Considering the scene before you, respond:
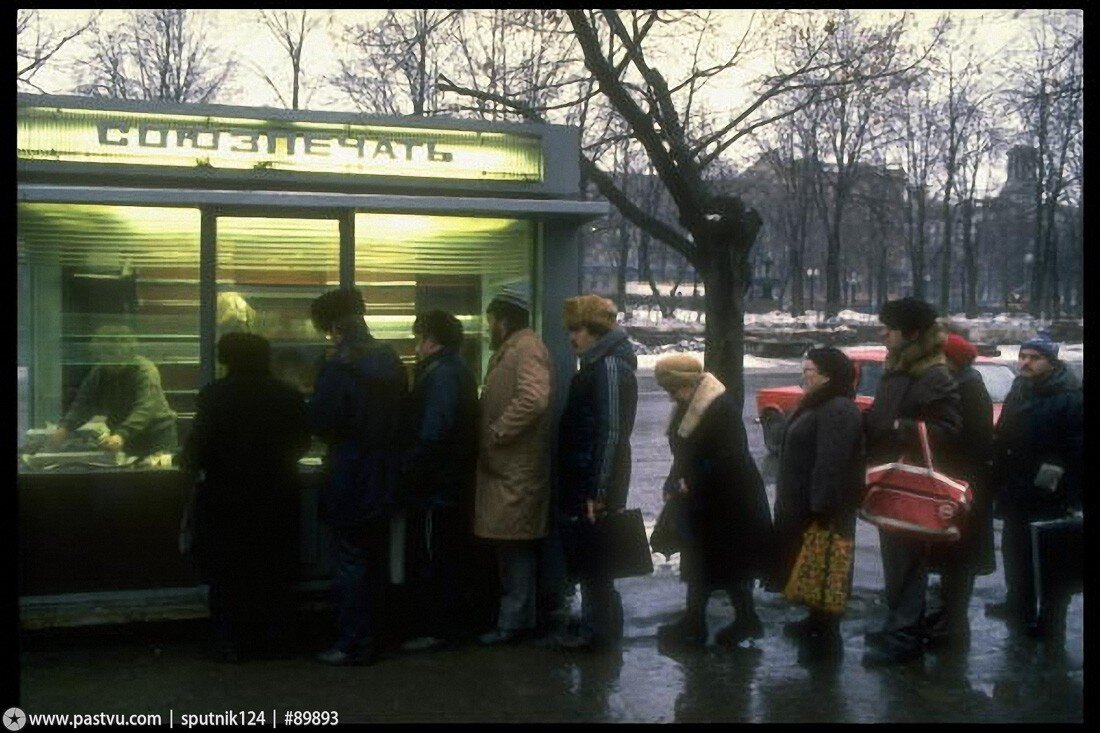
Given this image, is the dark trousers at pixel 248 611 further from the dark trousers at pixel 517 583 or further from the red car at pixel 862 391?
the red car at pixel 862 391

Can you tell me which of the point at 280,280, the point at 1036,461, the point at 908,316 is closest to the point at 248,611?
the point at 280,280

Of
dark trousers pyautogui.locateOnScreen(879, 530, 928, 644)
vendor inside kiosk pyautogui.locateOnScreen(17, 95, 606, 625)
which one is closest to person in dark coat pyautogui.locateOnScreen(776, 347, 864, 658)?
dark trousers pyautogui.locateOnScreen(879, 530, 928, 644)

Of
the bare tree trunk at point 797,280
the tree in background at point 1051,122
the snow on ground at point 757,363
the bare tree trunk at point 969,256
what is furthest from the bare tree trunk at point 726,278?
the bare tree trunk at point 969,256

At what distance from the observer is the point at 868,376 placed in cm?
1434

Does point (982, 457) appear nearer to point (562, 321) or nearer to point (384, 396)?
point (562, 321)

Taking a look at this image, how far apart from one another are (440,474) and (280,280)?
1.54 metres

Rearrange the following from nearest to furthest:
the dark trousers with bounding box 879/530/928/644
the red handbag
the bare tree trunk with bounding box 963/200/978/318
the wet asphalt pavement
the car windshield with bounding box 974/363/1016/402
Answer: the wet asphalt pavement
the red handbag
the dark trousers with bounding box 879/530/928/644
the car windshield with bounding box 974/363/1016/402
the bare tree trunk with bounding box 963/200/978/318

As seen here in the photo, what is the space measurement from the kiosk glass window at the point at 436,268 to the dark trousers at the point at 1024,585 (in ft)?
9.84

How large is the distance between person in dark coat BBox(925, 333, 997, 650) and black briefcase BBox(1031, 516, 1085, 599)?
349 millimetres

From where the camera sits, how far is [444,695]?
5.27m

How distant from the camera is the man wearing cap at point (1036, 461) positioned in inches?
248

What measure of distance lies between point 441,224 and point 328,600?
2.17 metres

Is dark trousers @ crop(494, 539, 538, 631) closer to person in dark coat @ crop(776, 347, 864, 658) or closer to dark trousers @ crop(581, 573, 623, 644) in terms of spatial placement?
dark trousers @ crop(581, 573, 623, 644)

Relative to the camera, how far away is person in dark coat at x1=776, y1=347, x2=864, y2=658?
5719mm
